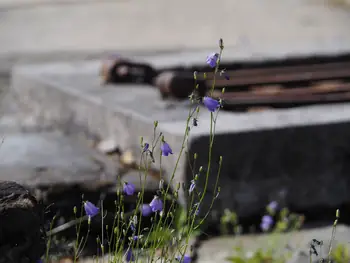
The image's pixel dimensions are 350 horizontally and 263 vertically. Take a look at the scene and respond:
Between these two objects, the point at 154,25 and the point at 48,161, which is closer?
the point at 48,161

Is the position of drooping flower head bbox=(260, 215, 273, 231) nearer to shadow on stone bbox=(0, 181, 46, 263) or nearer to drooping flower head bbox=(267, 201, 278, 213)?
drooping flower head bbox=(267, 201, 278, 213)

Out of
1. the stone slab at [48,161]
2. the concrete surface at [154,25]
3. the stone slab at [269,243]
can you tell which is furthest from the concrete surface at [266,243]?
the concrete surface at [154,25]

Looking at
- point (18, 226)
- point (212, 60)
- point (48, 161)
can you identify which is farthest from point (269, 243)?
point (18, 226)

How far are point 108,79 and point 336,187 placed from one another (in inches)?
63.5

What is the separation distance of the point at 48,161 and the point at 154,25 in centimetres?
774

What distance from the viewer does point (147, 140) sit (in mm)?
3625

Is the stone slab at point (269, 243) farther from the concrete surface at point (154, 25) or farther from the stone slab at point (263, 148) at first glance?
the concrete surface at point (154, 25)

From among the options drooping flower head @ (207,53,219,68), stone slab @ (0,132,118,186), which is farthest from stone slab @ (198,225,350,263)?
drooping flower head @ (207,53,219,68)

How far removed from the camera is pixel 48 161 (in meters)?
3.78

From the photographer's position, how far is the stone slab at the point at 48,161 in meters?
3.51

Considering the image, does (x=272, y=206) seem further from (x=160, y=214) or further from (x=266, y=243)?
(x=160, y=214)

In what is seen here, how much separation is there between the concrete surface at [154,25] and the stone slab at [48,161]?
364 centimetres

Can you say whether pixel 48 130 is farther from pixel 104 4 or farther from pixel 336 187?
pixel 104 4

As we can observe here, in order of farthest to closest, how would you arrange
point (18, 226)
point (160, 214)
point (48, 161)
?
point (48, 161)
point (160, 214)
point (18, 226)
